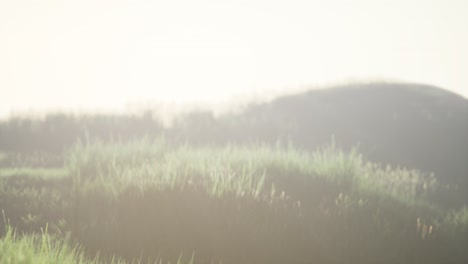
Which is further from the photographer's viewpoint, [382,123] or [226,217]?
[382,123]

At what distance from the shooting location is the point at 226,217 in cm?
489

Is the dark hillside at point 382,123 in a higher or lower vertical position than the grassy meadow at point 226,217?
higher

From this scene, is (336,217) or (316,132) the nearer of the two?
(336,217)

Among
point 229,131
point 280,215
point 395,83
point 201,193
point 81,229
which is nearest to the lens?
point 81,229

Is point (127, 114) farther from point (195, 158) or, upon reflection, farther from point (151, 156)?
point (195, 158)

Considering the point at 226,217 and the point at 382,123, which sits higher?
the point at 382,123

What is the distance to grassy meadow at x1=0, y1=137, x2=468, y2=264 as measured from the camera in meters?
4.42

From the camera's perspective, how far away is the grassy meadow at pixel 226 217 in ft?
14.5

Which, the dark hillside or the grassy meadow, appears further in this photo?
the dark hillside

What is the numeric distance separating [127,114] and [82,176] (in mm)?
5475

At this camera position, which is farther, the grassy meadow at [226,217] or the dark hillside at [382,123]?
the dark hillside at [382,123]

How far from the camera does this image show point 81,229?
4629mm

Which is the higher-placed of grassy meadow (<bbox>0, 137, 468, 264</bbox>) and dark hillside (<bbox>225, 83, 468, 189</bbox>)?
dark hillside (<bbox>225, 83, 468, 189</bbox>)

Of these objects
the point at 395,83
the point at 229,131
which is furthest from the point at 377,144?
the point at 395,83
